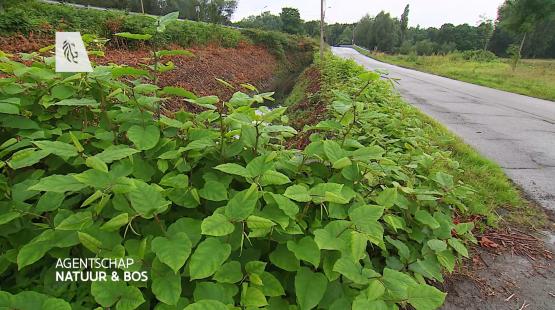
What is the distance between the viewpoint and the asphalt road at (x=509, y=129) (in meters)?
3.82

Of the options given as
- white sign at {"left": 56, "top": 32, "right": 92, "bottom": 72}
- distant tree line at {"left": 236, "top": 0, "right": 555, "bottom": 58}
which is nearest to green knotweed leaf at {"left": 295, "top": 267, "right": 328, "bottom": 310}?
white sign at {"left": 56, "top": 32, "right": 92, "bottom": 72}

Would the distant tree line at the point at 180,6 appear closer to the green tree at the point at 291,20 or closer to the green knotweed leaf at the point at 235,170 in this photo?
the green tree at the point at 291,20

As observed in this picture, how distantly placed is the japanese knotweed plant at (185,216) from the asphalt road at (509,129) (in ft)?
9.82

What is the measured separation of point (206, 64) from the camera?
1262 centimetres

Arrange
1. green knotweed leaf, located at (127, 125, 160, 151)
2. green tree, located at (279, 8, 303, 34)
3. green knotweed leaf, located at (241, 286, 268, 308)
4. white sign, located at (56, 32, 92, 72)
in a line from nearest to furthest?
green knotweed leaf, located at (241, 286, 268, 308)
green knotweed leaf, located at (127, 125, 160, 151)
white sign, located at (56, 32, 92, 72)
green tree, located at (279, 8, 303, 34)

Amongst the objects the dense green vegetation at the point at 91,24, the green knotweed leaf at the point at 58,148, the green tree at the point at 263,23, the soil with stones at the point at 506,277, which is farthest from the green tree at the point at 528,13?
the green knotweed leaf at the point at 58,148

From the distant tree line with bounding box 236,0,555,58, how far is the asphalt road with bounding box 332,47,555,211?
605 inches

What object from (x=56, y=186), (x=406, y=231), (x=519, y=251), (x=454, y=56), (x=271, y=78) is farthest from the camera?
(x=454, y=56)

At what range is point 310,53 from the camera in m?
24.3

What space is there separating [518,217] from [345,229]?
Result: 8.42 feet

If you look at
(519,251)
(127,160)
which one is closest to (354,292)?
(127,160)

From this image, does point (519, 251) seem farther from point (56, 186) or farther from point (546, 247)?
point (56, 186)

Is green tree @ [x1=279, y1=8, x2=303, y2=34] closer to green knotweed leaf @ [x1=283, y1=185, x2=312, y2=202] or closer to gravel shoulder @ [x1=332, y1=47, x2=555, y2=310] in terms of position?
gravel shoulder @ [x1=332, y1=47, x2=555, y2=310]

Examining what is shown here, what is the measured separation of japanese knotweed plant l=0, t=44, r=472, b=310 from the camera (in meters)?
1.03
